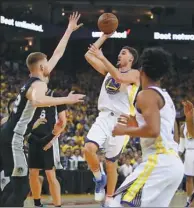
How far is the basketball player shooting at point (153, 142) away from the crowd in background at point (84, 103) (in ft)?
32.0

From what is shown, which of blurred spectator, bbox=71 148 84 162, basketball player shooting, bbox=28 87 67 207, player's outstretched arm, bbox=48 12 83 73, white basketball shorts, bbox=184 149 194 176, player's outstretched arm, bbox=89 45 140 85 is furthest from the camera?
blurred spectator, bbox=71 148 84 162

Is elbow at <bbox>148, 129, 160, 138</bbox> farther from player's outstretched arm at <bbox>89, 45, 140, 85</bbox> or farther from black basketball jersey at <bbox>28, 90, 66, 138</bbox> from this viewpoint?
black basketball jersey at <bbox>28, 90, 66, 138</bbox>

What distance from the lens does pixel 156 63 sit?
198 inches

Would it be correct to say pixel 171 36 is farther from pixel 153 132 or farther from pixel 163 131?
pixel 153 132

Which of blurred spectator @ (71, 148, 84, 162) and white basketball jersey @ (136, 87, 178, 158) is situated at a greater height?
white basketball jersey @ (136, 87, 178, 158)

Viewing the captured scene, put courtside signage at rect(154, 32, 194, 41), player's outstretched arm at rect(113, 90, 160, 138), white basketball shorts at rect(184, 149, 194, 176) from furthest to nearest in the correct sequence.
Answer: courtside signage at rect(154, 32, 194, 41)
white basketball shorts at rect(184, 149, 194, 176)
player's outstretched arm at rect(113, 90, 160, 138)

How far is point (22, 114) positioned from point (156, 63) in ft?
7.34

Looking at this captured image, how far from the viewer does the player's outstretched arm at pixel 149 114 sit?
4824 mm

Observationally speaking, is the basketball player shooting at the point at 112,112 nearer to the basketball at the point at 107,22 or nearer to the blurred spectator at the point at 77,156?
the basketball at the point at 107,22

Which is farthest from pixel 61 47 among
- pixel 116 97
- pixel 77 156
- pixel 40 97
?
pixel 77 156

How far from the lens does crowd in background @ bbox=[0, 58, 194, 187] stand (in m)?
16.1

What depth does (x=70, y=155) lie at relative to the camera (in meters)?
15.9

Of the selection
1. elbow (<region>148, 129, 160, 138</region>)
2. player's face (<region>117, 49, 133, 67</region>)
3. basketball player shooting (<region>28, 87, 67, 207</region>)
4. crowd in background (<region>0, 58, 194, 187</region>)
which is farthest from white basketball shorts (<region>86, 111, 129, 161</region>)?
crowd in background (<region>0, 58, 194, 187</region>)

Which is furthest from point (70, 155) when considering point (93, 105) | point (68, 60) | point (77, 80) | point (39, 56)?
point (68, 60)
